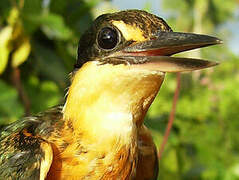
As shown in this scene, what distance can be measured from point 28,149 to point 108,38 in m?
0.39

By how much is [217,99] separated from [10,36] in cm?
118

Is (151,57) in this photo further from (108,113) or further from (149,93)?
(108,113)

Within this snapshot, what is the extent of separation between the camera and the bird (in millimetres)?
1180

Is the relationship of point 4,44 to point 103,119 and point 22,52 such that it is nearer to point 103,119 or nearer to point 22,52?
point 22,52

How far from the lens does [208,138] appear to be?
320 cm

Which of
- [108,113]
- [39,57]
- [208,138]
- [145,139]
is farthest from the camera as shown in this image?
[208,138]

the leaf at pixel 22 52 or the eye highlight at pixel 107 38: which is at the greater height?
the eye highlight at pixel 107 38

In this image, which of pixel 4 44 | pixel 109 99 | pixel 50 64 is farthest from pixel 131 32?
pixel 50 64

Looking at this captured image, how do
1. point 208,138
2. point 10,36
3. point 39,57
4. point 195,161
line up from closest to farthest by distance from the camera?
point 10,36, point 39,57, point 195,161, point 208,138

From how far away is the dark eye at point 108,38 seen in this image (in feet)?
3.95

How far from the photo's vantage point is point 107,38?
1213 mm

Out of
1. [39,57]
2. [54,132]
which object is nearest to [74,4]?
[39,57]

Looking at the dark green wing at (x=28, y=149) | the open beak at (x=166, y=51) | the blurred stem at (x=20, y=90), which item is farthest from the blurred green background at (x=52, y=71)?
the open beak at (x=166, y=51)

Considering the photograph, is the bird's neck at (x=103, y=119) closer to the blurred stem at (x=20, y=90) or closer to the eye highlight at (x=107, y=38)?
the eye highlight at (x=107, y=38)
